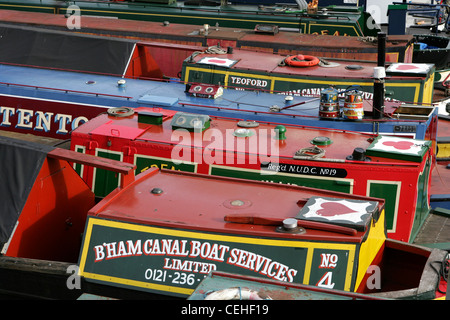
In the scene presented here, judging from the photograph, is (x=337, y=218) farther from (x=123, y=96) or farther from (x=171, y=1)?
(x=171, y=1)

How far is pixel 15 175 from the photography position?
12.2 m

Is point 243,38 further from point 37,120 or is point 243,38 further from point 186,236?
point 186,236

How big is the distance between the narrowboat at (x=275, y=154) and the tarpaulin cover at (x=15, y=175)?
9.52 feet

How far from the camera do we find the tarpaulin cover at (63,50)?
69.8 ft

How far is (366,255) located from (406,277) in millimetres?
1544

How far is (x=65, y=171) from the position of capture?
12945 mm

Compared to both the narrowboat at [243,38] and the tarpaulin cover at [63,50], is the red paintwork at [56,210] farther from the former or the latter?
the narrowboat at [243,38]

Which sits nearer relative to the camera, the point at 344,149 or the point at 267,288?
the point at 267,288

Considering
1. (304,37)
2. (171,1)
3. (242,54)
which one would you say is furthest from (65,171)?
(171,1)

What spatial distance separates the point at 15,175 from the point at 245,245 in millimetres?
4489

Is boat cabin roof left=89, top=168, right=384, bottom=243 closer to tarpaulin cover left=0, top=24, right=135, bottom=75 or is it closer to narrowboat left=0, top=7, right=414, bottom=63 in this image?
tarpaulin cover left=0, top=24, right=135, bottom=75

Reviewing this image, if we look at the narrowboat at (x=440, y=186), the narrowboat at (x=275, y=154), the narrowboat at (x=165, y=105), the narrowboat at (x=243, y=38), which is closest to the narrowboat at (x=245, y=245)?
the narrowboat at (x=275, y=154)

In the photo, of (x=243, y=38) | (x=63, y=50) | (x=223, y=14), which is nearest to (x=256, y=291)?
(x=63, y=50)
